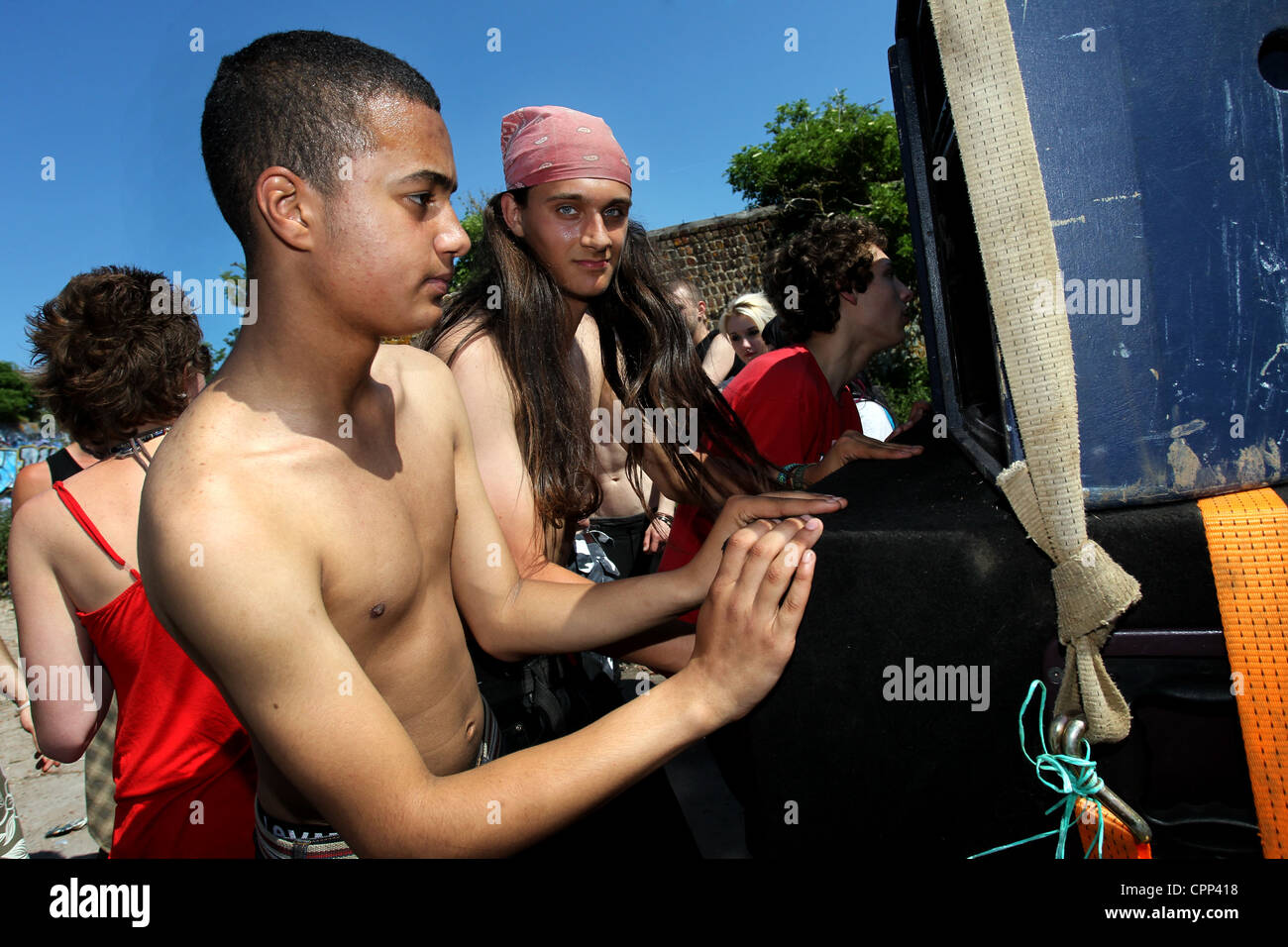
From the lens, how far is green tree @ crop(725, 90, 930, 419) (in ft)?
43.3

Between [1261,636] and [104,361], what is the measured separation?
2557mm

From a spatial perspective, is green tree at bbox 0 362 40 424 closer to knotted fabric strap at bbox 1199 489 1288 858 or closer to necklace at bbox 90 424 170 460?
necklace at bbox 90 424 170 460

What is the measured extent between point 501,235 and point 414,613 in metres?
1.32

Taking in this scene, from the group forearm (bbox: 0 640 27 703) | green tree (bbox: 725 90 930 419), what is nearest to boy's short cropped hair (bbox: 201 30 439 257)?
forearm (bbox: 0 640 27 703)

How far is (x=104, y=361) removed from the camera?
6.89 ft

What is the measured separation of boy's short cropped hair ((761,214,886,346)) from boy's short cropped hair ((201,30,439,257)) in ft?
7.99

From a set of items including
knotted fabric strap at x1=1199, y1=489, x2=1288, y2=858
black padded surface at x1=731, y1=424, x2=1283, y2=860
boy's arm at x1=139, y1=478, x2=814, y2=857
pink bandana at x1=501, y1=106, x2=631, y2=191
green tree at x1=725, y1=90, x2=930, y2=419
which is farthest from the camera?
green tree at x1=725, y1=90, x2=930, y2=419

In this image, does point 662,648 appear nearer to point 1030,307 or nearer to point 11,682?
point 1030,307

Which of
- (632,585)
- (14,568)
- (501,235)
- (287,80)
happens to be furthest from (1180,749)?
(14,568)

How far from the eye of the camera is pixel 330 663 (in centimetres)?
110

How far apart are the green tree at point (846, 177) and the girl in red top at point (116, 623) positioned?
469 inches

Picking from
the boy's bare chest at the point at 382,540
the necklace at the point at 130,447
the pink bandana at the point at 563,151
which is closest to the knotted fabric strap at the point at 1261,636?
the boy's bare chest at the point at 382,540

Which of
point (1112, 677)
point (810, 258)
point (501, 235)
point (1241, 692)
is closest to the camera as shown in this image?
point (1241, 692)

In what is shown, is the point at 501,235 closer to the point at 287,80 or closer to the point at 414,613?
the point at 287,80
